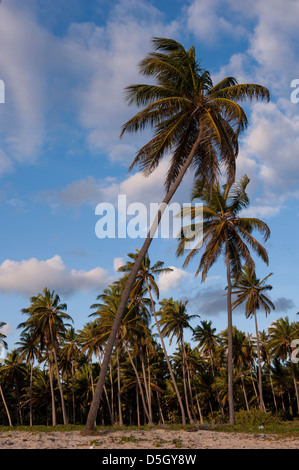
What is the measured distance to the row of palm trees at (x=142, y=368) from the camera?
40312mm

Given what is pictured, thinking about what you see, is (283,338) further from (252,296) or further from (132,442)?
(132,442)

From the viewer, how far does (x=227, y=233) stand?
983 inches

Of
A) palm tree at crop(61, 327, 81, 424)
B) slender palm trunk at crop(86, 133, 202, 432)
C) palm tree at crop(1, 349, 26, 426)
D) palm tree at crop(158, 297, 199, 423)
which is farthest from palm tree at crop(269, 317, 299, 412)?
slender palm trunk at crop(86, 133, 202, 432)

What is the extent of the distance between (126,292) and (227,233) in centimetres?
1171

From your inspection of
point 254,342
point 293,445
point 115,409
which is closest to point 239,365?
point 254,342

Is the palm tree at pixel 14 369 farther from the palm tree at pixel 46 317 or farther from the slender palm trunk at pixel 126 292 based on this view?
the slender palm trunk at pixel 126 292

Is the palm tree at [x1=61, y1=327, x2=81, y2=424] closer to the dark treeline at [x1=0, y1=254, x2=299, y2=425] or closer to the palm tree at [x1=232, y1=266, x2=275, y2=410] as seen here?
the dark treeline at [x1=0, y1=254, x2=299, y2=425]

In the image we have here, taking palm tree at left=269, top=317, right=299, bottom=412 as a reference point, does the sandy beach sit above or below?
below

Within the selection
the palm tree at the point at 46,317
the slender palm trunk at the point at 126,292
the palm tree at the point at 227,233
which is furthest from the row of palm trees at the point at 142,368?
the slender palm trunk at the point at 126,292

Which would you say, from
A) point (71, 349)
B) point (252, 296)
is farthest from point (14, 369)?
point (252, 296)

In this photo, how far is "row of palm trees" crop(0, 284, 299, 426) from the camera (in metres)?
40.3

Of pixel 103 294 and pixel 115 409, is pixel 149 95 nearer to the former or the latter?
pixel 103 294

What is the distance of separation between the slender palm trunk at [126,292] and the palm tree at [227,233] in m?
6.99

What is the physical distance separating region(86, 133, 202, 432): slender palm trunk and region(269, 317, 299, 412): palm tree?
120ft
